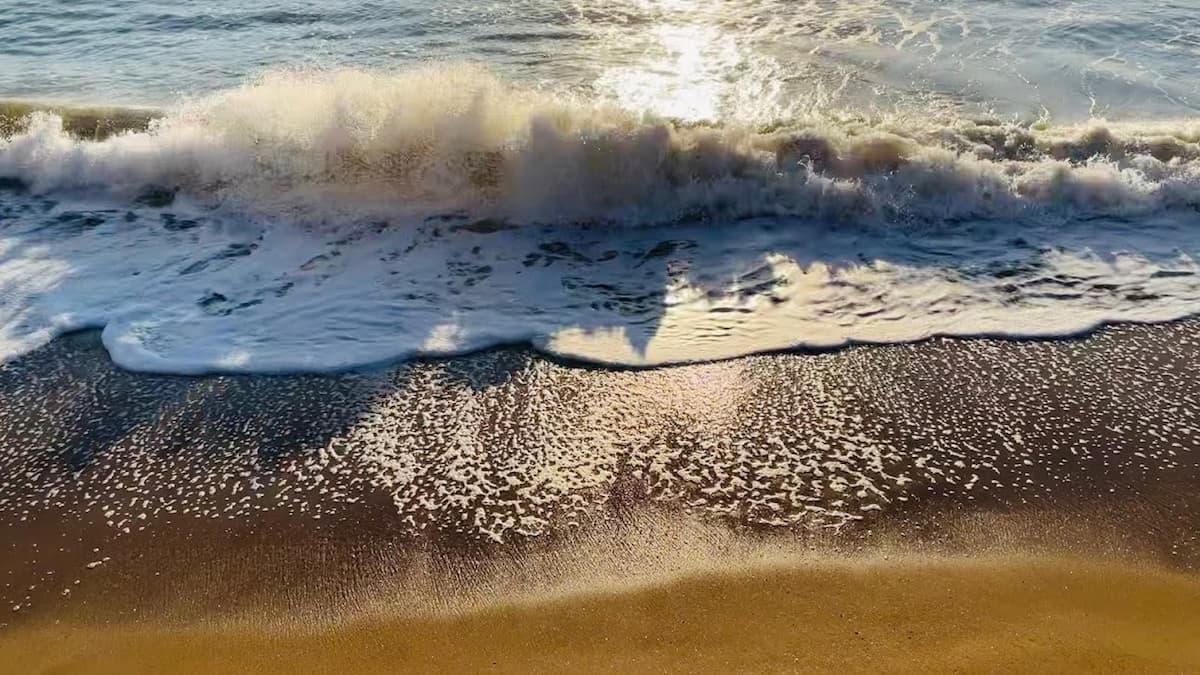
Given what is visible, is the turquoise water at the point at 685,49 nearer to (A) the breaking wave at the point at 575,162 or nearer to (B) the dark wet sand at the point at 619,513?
(A) the breaking wave at the point at 575,162

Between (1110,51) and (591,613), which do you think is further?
(1110,51)

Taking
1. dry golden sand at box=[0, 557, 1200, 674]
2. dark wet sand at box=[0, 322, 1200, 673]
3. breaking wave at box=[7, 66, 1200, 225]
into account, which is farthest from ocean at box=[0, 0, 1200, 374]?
dry golden sand at box=[0, 557, 1200, 674]

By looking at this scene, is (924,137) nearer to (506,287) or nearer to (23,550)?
(506,287)

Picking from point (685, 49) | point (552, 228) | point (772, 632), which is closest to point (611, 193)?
point (552, 228)

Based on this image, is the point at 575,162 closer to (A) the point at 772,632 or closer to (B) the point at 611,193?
(B) the point at 611,193

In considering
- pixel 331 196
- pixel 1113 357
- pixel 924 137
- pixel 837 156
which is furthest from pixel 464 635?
pixel 924 137

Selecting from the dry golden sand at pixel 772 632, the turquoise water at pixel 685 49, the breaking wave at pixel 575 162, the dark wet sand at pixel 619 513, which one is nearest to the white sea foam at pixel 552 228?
the breaking wave at pixel 575 162

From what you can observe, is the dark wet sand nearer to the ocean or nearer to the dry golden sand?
the dry golden sand
